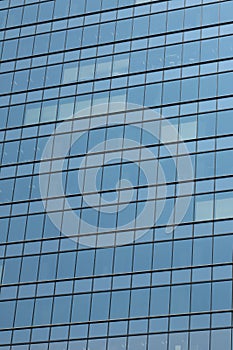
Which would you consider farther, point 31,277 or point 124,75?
point 124,75

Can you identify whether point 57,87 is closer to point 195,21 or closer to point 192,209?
point 195,21

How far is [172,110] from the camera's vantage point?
5975 centimetres

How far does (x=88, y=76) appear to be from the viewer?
63812mm

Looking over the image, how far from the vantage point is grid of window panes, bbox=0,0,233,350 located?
53.4 meters

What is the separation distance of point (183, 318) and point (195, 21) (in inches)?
802

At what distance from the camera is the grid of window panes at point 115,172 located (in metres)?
53.4

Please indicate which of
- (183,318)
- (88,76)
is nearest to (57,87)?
(88,76)

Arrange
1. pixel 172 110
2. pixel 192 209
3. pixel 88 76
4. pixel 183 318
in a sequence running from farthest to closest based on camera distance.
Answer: pixel 88 76
pixel 172 110
pixel 192 209
pixel 183 318

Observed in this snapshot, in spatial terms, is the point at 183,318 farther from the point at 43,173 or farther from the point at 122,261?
the point at 43,173

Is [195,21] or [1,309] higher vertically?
[195,21]

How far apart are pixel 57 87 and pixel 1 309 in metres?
15.7

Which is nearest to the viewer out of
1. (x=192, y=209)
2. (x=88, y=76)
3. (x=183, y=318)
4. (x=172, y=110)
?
(x=183, y=318)

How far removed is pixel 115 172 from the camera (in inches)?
2315

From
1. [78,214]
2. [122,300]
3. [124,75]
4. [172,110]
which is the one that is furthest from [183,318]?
[124,75]
